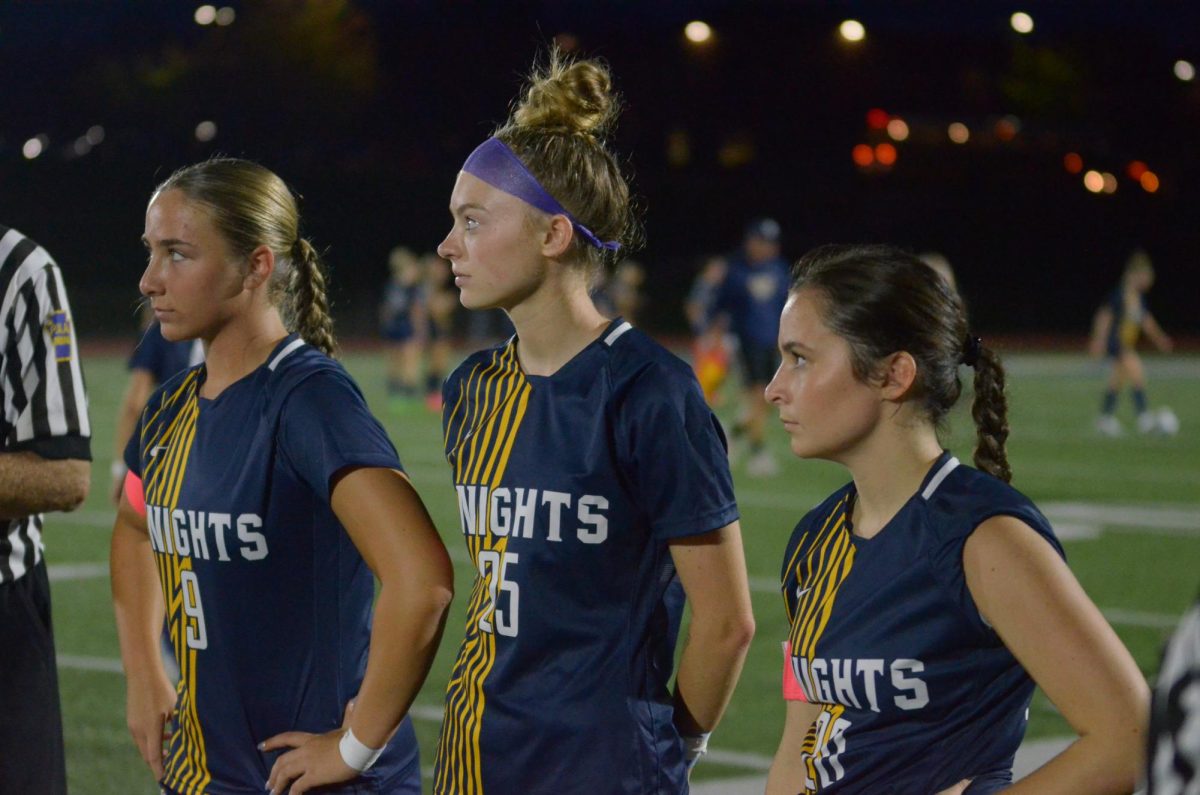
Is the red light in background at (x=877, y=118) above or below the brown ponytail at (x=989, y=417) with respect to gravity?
below

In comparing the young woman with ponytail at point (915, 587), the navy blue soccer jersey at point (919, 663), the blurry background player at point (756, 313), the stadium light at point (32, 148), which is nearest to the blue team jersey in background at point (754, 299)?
the blurry background player at point (756, 313)

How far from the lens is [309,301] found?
3.71m

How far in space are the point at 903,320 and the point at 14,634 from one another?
6.72 feet

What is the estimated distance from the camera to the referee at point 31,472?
3.76 meters

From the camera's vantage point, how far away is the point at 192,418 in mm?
3518

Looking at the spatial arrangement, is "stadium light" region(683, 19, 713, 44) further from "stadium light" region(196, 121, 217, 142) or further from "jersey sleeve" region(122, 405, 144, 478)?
"jersey sleeve" region(122, 405, 144, 478)

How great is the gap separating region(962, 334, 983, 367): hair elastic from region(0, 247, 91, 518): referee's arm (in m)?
1.92

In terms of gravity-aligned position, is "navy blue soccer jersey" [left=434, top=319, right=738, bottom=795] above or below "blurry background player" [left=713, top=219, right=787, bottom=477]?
above

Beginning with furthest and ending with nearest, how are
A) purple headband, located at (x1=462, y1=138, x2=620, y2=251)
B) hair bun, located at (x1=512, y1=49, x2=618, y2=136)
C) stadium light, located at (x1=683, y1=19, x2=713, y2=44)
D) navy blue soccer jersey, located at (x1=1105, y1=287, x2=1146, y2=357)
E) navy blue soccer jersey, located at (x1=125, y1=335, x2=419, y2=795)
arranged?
stadium light, located at (x1=683, y1=19, x2=713, y2=44)
navy blue soccer jersey, located at (x1=1105, y1=287, x2=1146, y2=357)
hair bun, located at (x1=512, y1=49, x2=618, y2=136)
purple headband, located at (x1=462, y1=138, x2=620, y2=251)
navy blue soccer jersey, located at (x1=125, y1=335, x2=419, y2=795)

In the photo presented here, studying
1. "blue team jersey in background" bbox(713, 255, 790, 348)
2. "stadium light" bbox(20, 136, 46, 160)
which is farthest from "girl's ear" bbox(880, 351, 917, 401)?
"stadium light" bbox(20, 136, 46, 160)

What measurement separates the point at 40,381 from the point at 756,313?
14.2 meters

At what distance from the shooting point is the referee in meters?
3.76

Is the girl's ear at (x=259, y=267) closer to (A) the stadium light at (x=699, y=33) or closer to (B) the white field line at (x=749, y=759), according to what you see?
(B) the white field line at (x=749, y=759)

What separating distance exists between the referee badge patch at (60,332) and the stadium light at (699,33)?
212ft
